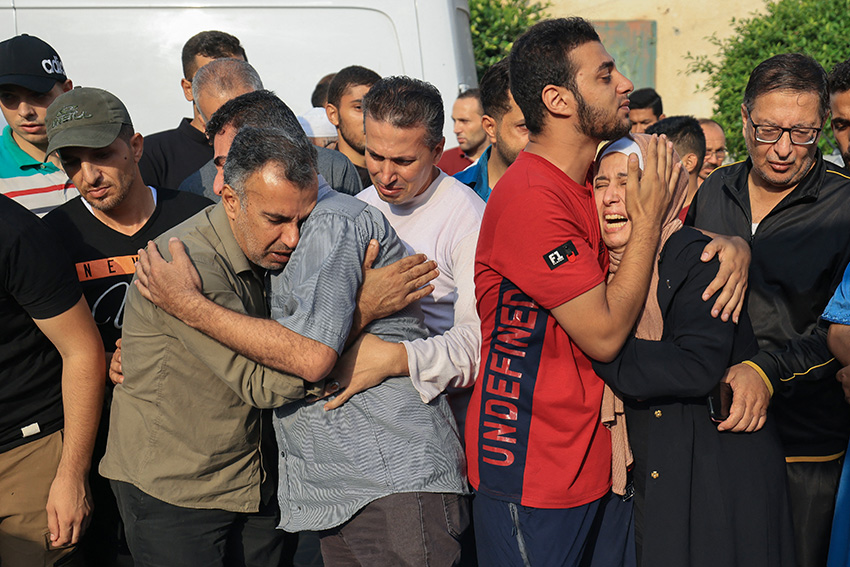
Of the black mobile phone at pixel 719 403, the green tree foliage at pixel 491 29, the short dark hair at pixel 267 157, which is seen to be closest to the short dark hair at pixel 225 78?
the short dark hair at pixel 267 157

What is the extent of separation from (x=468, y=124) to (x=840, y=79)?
2738 mm

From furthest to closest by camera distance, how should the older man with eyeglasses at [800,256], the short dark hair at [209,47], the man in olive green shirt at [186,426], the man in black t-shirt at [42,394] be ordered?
the short dark hair at [209,47]
the older man with eyeglasses at [800,256]
the man in black t-shirt at [42,394]
the man in olive green shirt at [186,426]

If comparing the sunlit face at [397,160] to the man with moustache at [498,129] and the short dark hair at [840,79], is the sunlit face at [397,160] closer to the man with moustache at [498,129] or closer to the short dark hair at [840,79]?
the man with moustache at [498,129]

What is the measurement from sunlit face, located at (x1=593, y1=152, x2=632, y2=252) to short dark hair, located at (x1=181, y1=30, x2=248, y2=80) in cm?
287

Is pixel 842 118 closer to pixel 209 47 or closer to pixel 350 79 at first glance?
pixel 350 79

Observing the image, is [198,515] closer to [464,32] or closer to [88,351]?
[88,351]

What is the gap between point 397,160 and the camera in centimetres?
298

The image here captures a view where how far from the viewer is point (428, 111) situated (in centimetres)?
302

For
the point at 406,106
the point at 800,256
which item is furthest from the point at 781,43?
the point at 406,106

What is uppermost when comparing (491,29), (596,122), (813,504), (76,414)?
(491,29)

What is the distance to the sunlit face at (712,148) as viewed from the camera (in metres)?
6.57

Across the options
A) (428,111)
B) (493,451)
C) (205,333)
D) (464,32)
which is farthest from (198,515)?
(464,32)

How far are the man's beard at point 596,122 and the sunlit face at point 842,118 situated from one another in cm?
163

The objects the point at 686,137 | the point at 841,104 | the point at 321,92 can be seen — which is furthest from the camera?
the point at 321,92
